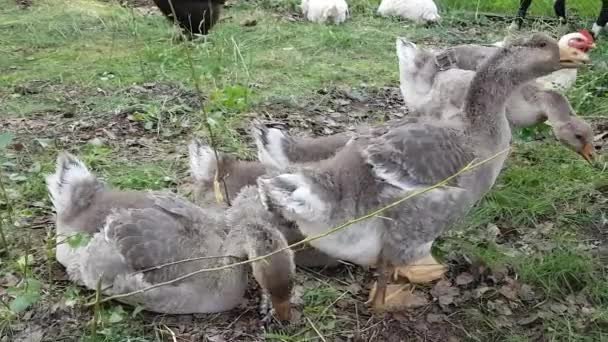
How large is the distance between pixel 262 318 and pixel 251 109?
2.47m

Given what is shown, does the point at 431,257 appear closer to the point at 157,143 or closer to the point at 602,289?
the point at 602,289

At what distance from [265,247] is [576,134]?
1882mm

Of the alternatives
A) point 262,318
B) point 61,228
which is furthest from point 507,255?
point 61,228

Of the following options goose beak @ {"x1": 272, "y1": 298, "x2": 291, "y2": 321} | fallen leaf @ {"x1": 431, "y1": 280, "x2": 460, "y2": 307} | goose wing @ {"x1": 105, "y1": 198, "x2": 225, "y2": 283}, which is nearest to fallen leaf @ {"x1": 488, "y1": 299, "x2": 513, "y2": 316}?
fallen leaf @ {"x1": 431, "y1": 280, "x2": 460, "y2": 307}

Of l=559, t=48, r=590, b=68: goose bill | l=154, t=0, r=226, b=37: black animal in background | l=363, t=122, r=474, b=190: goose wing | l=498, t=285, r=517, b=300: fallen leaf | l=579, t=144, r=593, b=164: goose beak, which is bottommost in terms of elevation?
l=154, t=0, r=226, b=37: black animal in background

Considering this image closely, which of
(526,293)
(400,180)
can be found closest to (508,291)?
(526,293)

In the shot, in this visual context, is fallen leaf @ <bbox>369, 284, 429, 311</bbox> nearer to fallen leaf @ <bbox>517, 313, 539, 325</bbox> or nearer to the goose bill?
fallen leaf @ <bbox>517, 313, 539, 325</bbox>

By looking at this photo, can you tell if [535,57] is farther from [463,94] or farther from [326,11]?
[326,11]

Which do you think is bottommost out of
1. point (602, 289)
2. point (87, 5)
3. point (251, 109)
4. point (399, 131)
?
point (87, 5)

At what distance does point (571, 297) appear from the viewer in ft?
11.1

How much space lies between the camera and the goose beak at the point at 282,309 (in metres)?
2.81

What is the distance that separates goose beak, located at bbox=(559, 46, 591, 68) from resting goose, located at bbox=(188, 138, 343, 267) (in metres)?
1.20

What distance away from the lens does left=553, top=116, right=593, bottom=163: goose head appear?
3.71m

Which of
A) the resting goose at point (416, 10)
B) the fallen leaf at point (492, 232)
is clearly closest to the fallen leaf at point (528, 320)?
the fallen leaf at point (492, 232)
